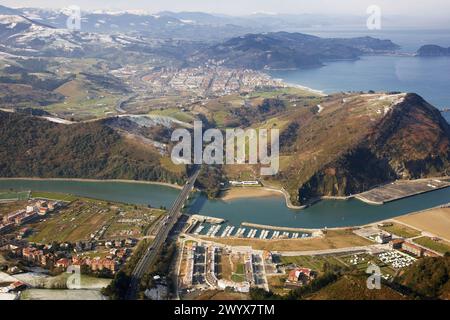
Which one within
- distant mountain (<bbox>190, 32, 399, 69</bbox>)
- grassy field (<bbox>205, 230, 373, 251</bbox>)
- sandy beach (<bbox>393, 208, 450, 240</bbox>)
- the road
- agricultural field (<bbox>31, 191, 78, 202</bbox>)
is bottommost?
agricultural field (<bbox>31, 191, 78, 202</bbox>)

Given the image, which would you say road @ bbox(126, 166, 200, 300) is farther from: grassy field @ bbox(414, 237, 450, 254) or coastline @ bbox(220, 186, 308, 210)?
grassy field @ bbox(414, 237, 450, 254)

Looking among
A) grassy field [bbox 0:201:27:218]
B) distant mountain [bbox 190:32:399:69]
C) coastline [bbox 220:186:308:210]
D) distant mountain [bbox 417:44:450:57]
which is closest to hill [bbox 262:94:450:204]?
coastline [bbox 220:186:308:210]

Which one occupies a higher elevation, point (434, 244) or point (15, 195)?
point (434, 244)

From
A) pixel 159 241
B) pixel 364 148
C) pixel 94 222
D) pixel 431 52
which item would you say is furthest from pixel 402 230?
pixel 431 52

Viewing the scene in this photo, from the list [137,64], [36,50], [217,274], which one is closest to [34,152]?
[217,274]

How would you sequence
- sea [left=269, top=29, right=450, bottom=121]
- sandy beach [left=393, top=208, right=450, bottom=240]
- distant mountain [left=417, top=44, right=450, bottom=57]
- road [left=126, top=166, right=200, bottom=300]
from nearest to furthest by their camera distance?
road [left=126, top=166, right=200, bottom=300] < sandy beach [left=393, top=208, right=450, bottom=240] < sea [left=269, top=29, right=450, bottom=121] < distant mountain [left=417, top=44, right=450, bottom=57]

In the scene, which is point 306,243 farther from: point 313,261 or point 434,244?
point 434,244

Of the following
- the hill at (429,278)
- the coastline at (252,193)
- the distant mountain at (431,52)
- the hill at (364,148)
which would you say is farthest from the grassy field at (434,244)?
the distant mountain at (431,52)
